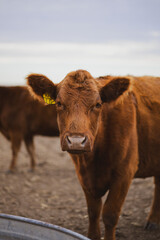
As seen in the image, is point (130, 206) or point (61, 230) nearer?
point (61, 230)

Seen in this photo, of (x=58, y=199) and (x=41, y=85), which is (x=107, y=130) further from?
(x=58, y=199)

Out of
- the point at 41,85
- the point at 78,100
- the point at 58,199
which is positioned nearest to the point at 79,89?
the point at 78,100

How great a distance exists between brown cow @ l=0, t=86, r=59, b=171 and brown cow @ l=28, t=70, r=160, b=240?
4.57 metres

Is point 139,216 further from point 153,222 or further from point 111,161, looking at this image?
point 111,161

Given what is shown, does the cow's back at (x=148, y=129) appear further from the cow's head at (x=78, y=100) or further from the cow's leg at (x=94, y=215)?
the cow's leg at (x=94, y=215)

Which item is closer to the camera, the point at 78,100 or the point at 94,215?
the point at 78,100

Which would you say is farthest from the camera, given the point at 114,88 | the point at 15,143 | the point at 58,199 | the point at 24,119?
the point at 24,119

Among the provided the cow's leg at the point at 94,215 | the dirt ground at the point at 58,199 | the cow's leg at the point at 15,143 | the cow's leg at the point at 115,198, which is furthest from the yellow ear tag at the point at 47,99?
the cow's leg at the point at 15,143

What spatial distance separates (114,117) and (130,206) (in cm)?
250

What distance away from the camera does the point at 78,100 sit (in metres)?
3.05

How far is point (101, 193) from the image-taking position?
366cm

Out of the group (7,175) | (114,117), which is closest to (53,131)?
(7,175)

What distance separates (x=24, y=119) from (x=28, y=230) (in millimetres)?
6157

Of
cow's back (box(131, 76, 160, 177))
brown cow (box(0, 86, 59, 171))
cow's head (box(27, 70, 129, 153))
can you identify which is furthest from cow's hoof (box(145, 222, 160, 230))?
brown cow (box(0, 86, 59, 171))
